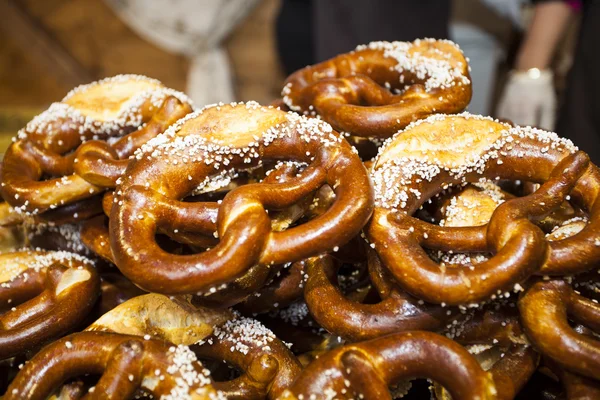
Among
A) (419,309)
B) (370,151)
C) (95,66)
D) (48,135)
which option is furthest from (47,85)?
(419,309)

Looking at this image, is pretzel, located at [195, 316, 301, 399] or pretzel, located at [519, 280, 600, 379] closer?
pretzel, located at [519, 280, 600, 379]

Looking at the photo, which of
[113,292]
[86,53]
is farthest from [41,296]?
[86,53]

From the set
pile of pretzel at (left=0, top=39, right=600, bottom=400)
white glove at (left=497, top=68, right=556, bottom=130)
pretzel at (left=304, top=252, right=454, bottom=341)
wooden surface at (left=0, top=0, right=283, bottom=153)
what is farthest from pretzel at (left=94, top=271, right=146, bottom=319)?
wooden surface at (left=0, top=0, right=283, bottom=153)

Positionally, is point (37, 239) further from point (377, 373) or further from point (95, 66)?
point (95, 66)

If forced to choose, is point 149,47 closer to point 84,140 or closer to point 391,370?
point 84,140

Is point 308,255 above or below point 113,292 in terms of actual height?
above

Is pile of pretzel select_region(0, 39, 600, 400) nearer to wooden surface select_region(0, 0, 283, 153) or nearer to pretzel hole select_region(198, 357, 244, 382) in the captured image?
pretzel hole select_region(198, 357, 244, 382)
